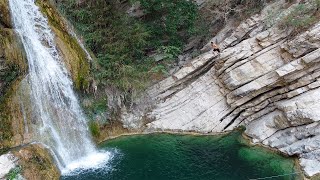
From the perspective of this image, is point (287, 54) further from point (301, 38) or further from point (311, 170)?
point (311, 170)

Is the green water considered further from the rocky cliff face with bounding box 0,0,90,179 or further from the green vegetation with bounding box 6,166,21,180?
the green vegetation with bounding box 6,166,21,180

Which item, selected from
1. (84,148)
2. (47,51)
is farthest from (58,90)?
(84,148)

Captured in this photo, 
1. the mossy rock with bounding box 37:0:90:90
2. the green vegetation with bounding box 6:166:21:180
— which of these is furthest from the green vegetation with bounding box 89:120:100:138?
the green vegetation with bounding box 6:166:21:180

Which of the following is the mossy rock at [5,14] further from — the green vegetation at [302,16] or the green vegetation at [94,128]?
the green vegetation at [302,16]

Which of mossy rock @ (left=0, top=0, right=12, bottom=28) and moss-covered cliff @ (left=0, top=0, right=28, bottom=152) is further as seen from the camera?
mossy rock @ (left=0, top=0, right=12, bottom=28)

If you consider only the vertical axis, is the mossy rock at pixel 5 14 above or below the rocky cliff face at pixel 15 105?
above

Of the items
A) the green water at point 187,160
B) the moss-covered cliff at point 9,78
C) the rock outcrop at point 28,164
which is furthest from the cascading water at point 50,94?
the green water at point 187,160

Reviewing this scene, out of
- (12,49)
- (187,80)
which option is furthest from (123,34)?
(12,49)
